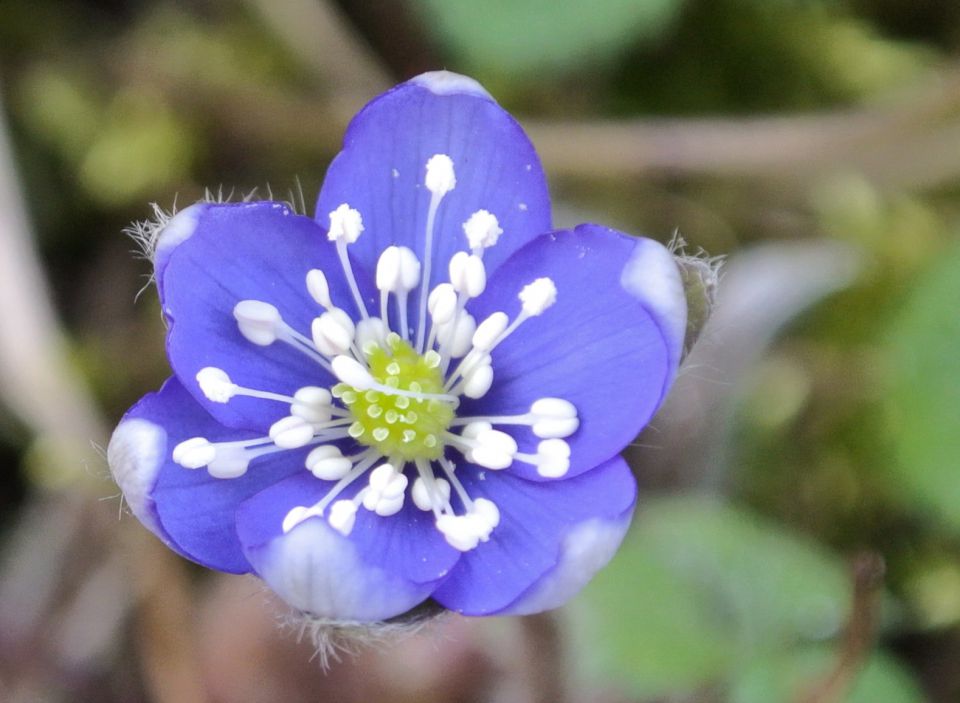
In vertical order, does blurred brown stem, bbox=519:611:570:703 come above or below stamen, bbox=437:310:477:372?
below

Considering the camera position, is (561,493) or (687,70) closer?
(561,493)

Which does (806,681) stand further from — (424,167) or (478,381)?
(424,167)

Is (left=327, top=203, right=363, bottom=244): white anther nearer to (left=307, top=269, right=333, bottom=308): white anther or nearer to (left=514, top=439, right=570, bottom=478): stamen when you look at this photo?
(left=307, top=269, right=333, bottom=308): white anther

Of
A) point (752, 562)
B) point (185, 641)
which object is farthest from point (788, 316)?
point (185, 641)

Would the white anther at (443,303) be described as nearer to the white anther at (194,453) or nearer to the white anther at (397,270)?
the white anther at (397,270)

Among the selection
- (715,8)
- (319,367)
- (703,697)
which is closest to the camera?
(319,367)

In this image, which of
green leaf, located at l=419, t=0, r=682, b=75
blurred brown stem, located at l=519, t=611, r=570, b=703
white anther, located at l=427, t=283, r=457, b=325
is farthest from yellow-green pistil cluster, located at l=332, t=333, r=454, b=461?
green leaf, located at l=419, t=0, r=682, b=75

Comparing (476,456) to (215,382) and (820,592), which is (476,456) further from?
(820,592)
